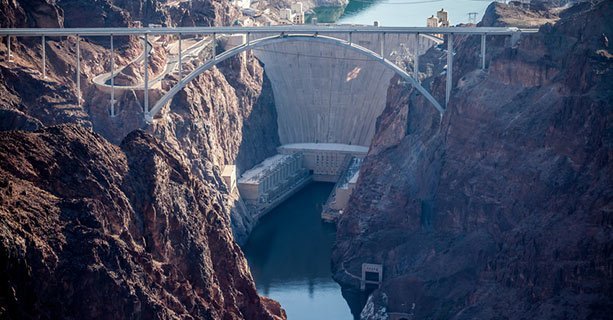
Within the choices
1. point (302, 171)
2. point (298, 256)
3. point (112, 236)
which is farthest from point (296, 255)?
point (112, 236)

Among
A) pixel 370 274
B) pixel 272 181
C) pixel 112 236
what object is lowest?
pixel 272 181

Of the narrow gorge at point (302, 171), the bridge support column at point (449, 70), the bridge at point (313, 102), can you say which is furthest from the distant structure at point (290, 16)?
the bridge support column at point (449, 70)

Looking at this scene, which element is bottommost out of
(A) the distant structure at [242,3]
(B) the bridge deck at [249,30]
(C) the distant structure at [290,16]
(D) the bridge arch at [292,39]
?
(C) the distant structure at [290,16]

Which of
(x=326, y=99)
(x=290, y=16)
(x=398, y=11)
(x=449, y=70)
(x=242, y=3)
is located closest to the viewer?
(x=449, y=70)

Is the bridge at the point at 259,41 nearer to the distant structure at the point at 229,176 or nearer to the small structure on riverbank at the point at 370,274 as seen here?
the distant structure at the point at 229,176

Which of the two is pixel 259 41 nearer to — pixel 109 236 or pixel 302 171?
pixel 302 171

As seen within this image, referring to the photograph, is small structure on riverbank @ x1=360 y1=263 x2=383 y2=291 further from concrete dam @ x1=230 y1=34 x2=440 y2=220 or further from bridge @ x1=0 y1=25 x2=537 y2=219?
concrete dam @ x1=230 y1=34 x2=440 y2=220

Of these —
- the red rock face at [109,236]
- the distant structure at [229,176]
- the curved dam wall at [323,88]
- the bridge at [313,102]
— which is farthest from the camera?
the curved dam wall at [323,88]

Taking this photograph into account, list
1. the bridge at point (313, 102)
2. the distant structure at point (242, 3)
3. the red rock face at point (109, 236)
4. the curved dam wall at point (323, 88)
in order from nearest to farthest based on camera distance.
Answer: the red rock face at point (109, 236) < the bridge at point (313, 102) < the curved dam wall at point (323, 88) < the distant structure at point (242, 3)

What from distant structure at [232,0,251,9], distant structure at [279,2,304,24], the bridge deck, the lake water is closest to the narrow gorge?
the bridge deck
